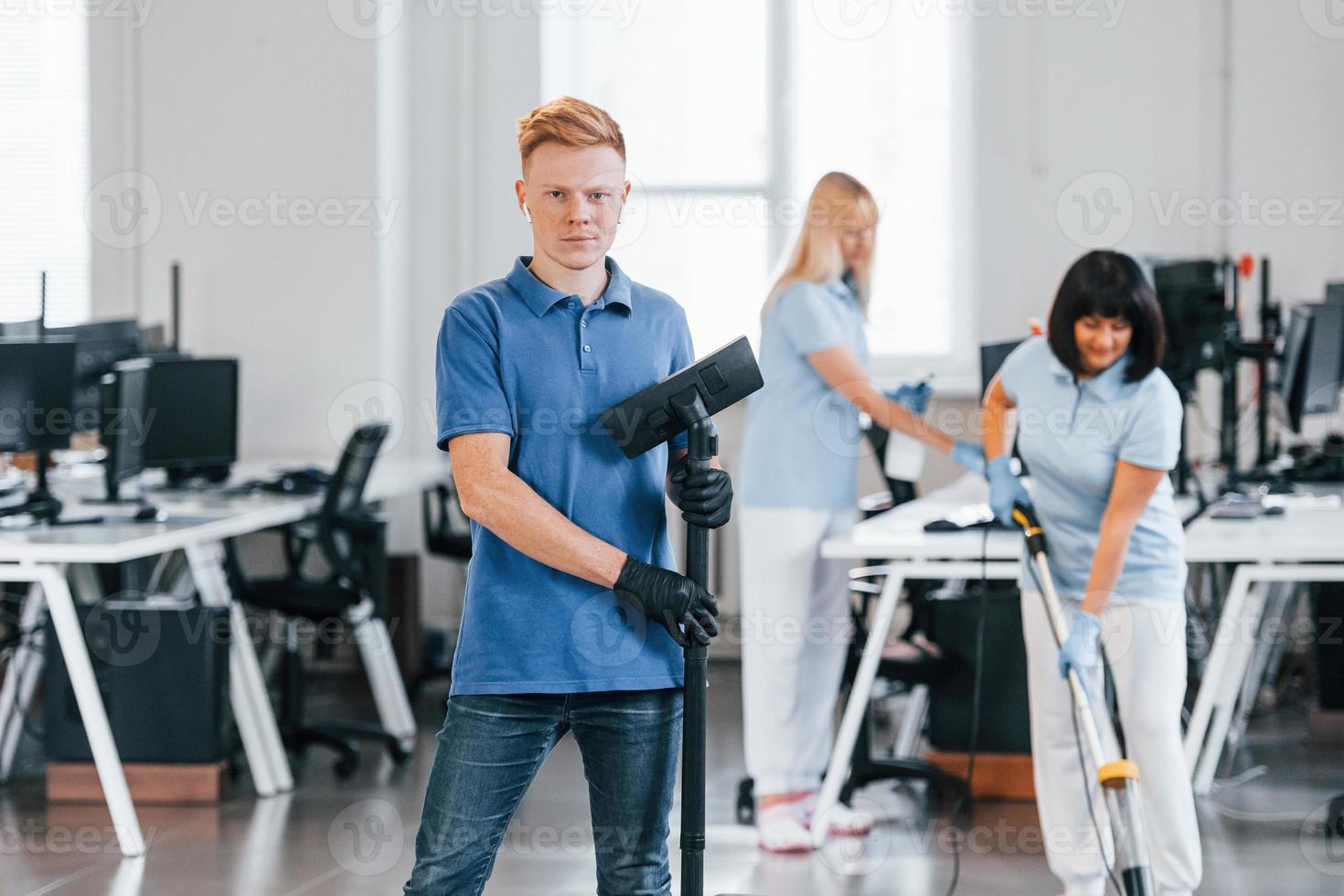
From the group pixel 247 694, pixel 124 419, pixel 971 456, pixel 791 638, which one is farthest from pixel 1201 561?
pixel 124 419

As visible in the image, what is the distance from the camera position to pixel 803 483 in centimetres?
364

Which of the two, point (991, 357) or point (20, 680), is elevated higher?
point (991, 357)

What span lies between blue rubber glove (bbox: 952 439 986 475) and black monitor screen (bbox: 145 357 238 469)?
260 centimetres

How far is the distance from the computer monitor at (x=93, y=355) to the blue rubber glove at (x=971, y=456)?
2.93 m

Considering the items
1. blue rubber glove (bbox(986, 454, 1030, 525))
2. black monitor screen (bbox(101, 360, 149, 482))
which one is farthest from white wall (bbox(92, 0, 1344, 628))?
blue rubber glove (bbox(986, 454, 1030, 525))

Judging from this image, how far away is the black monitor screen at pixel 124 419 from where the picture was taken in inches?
172

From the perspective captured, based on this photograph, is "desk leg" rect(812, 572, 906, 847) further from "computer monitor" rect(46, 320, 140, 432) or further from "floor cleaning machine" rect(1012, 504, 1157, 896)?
"computer monitor" rect(46, 320, 140, 432)

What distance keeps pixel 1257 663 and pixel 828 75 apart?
2.98 metres

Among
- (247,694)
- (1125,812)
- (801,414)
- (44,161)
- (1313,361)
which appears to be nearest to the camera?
(1125,812)

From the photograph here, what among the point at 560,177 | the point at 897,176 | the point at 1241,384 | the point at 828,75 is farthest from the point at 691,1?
the point at 560,177

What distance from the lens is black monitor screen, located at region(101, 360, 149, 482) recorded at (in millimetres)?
4371

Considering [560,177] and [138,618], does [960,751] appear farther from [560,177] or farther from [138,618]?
[560,177]

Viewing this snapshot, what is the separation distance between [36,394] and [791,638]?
8.02 feet

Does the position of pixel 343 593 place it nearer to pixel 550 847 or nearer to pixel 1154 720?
pixel 550 847
